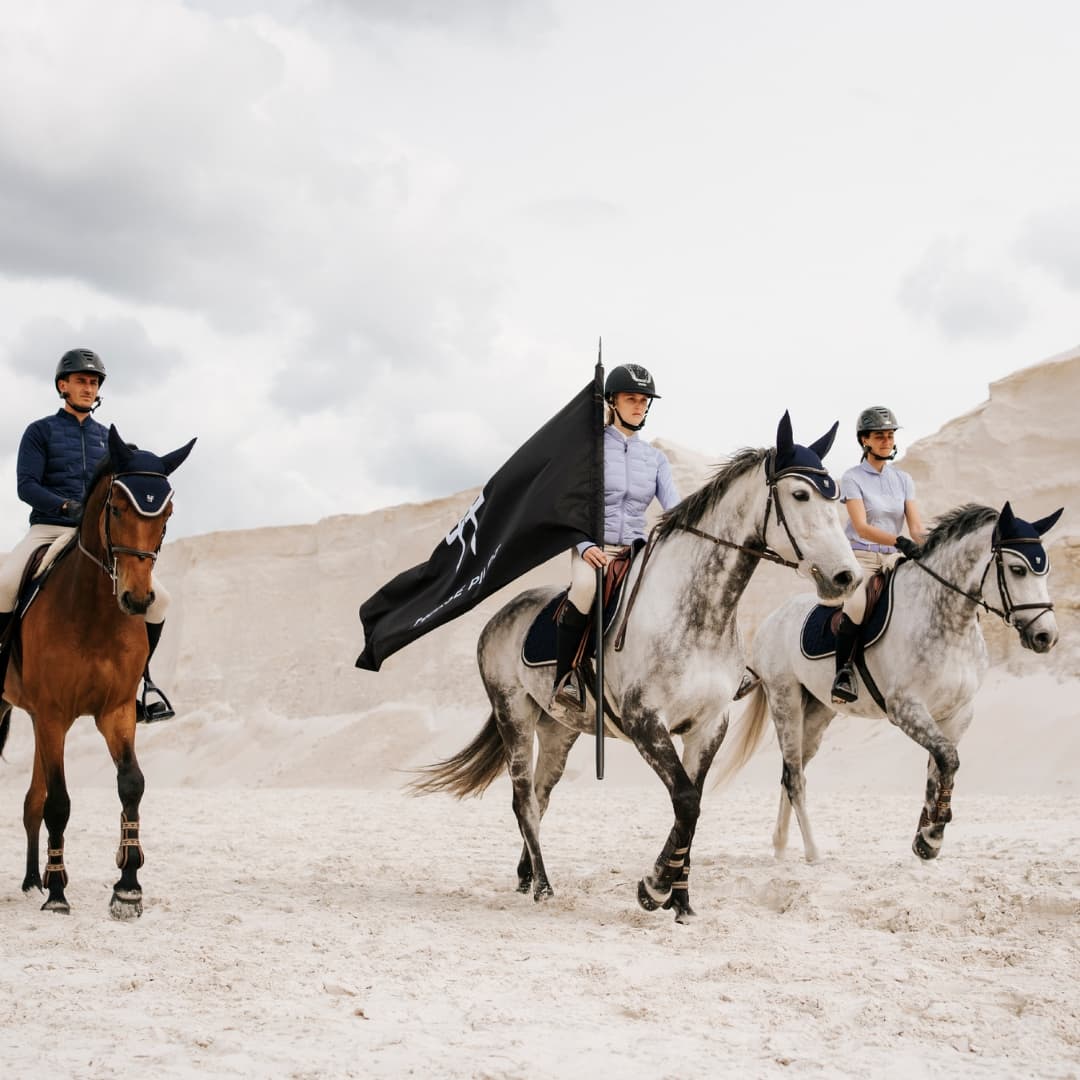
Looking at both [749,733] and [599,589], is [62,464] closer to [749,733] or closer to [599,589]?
[599,589]

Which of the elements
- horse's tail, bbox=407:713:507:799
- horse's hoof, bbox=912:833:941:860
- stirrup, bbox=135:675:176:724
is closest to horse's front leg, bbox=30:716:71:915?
Result: stirrup, bbox=135:675:176:724

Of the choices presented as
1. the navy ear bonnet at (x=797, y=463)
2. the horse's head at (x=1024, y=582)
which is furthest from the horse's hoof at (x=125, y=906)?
the horse's head at (x=1024, y=582)

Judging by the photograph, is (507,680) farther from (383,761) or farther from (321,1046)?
(383,761)

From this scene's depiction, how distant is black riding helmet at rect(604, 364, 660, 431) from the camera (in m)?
7.23

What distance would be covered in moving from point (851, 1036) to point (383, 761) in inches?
832

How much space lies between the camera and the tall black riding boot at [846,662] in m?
8.41

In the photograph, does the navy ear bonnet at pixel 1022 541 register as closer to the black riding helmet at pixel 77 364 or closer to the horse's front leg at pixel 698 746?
the horse's front leg at pixel 698 746

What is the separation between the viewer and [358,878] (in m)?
8.40

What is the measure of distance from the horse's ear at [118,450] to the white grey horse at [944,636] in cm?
506

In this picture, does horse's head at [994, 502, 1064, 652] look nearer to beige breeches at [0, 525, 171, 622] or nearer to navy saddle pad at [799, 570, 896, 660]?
navy saddle pad at [799, 570, 896, 660]

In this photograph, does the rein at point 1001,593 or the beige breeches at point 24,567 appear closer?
the beige breeches at point 24,567

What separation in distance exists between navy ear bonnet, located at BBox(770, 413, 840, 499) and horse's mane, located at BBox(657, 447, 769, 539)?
18 centimetres

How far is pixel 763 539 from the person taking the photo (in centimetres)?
657

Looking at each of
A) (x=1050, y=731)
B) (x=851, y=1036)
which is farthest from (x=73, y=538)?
(x=1050, y=731)
